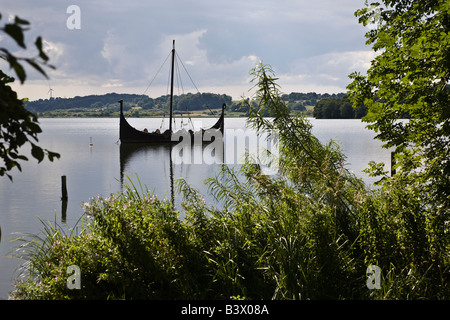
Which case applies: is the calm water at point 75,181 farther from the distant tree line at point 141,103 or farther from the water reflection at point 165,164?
the distant tree line at point 141,103

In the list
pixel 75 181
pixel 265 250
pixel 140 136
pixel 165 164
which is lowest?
pixel 75 181

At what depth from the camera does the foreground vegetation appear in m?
4.66

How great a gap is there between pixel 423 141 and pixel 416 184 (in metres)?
0.83

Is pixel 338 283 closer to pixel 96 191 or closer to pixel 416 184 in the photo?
pixel 416 184

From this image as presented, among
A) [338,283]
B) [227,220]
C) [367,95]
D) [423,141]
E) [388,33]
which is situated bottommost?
[338,283]

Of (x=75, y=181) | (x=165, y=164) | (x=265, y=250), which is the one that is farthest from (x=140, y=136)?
(x=265, y=250)

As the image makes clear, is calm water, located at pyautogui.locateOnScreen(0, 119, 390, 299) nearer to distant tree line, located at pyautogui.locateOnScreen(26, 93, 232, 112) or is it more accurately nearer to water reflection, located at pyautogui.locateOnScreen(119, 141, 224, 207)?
water reflection, located at pyautogui.locateOnScreen(119, 141, 224, 207)

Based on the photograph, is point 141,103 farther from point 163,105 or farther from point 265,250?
point 265,250

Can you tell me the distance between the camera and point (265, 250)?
512cm

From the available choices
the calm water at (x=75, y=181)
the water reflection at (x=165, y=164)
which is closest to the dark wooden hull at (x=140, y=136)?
the water reflection at (x=165, y=164)

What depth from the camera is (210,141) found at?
59.6 meters

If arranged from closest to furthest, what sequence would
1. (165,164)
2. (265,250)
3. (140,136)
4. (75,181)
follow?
(265,250) < (75,181) < (165,164) < (140,136)

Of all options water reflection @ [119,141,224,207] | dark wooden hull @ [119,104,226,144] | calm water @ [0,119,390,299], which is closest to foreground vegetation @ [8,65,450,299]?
calm water @ [0,119,390,299]
